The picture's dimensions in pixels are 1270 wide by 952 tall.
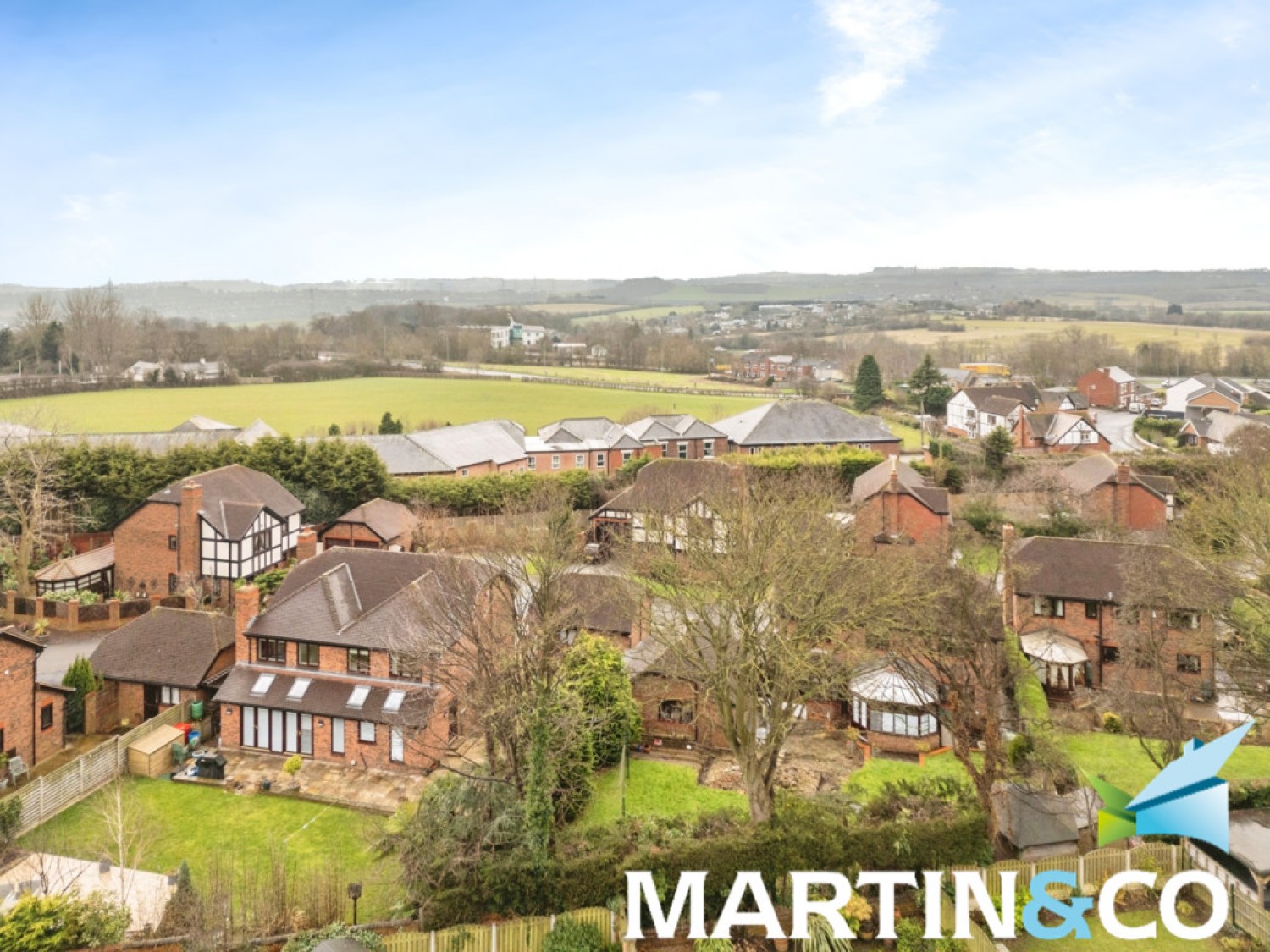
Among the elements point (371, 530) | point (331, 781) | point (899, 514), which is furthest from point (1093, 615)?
point (371, 530)

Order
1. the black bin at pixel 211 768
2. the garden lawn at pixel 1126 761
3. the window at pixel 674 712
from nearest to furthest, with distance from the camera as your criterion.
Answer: the garden lawn at pixel 1126 761 → the black bin at pixel 211 768 → the window at pixel 674 712

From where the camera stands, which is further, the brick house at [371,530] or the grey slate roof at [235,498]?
the brick house at [371,530]

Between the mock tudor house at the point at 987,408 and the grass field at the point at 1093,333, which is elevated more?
the grass field at the point at 1093,333

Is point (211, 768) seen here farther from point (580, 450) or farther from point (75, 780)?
point (580, 450)

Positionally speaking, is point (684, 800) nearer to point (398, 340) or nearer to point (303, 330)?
point (398, 340)

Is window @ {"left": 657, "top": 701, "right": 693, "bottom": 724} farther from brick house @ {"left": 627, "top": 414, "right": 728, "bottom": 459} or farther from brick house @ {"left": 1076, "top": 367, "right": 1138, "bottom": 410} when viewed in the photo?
brick house @ {"left": 1076, "top": 367, "right": 1138, "bottom": 410}

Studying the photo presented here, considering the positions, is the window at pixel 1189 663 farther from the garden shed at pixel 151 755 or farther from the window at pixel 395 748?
the garden shed at pixel 151 755

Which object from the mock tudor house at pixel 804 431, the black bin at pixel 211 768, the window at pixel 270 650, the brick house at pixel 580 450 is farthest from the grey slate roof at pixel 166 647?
the mock tudor house at pixel 804 431
